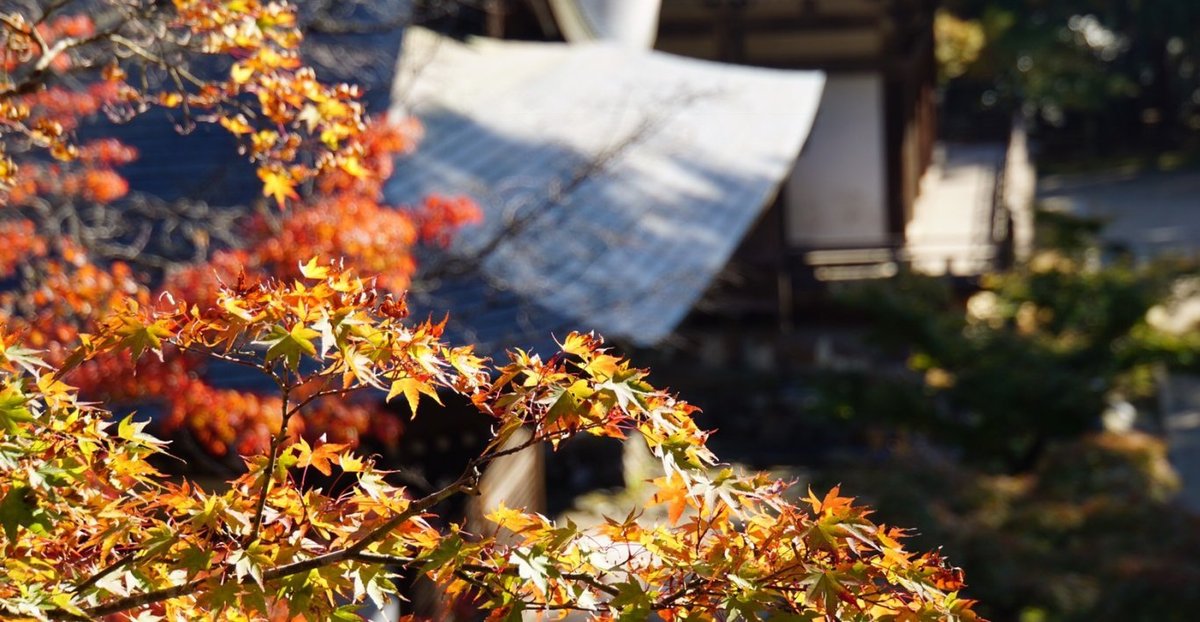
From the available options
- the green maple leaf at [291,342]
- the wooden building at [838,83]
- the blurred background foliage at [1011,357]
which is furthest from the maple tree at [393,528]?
the wooden building at [838,83]

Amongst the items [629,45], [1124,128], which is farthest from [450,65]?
[1124,128]

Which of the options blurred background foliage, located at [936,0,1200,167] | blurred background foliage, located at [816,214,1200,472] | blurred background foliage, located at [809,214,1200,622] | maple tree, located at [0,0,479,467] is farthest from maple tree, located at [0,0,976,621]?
blurred background foliage, located at [936,0,1200,167]

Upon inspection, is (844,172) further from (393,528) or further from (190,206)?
(393,528)

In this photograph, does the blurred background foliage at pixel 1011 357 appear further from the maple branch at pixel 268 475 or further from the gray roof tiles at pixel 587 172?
the maple branch at pixel 268 475

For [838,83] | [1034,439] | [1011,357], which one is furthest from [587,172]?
[838,83]

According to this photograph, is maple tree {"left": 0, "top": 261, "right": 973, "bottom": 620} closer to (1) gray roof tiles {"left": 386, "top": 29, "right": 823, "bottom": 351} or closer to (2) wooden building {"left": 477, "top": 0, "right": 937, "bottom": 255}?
(1) gray roof tiles {"left": 386, "top": 29, "right": 823, "bottom": 351}

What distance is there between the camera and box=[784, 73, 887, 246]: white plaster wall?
1728cm

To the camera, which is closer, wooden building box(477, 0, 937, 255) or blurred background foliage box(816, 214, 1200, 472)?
blurred background foliage box(816, 214, 1200, 472)

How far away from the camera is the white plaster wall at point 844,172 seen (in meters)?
17.3

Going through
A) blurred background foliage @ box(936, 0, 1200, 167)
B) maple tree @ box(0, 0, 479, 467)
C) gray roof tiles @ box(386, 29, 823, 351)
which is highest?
maple tree @ box(0, 0, 479, 467)

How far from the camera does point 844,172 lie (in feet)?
57.7

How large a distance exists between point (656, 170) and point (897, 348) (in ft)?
11.7

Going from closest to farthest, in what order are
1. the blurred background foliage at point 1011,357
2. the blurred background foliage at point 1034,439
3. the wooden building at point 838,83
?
the blurred background foliage at point 1034,439 → the blurred background foliage at point 1011,357 → the wooden building at point 838,83

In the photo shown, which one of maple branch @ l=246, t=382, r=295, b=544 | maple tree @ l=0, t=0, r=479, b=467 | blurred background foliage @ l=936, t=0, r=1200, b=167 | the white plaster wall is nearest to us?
maple branch @ l=246, t=382, r=295, b=544
